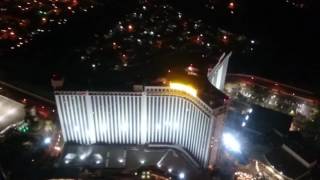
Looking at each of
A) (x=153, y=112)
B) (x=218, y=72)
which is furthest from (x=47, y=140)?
(x=218, y=72)

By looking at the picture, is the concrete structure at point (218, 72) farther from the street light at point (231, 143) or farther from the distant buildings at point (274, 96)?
the street light at point (231, 143)

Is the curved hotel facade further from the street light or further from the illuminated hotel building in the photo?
the street light

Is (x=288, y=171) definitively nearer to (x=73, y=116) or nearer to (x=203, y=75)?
(x=203, y=75)

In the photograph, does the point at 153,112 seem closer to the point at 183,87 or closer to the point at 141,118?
the point at 141,118

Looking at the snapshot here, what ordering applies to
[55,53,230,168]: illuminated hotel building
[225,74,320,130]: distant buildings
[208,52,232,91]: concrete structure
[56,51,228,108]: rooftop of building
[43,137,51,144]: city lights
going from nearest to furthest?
[55,53,230,168]: illuminated hotel building < [56,51,228,108]: rooftop of building < [208,52,232,91]: concrete structure < [43,137,51,144]: city lights < [225,74,320,130]: distant buildings

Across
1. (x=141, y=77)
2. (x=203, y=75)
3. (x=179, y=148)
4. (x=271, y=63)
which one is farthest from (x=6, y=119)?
(x=271, y=63)

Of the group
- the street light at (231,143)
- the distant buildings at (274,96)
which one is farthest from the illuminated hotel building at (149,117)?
the distant buildings at (274,96)

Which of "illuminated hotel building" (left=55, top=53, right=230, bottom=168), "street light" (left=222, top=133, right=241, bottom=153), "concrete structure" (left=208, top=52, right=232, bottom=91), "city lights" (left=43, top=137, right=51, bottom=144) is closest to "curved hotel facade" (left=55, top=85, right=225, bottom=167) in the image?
"illuminated hotel building" (left=55, top=53, right=230, bottom=168)
